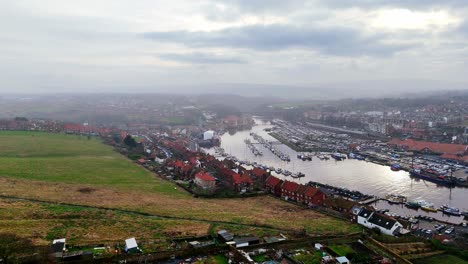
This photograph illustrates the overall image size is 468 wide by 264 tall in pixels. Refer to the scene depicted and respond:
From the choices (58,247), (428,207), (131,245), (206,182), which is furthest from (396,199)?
(58,247)

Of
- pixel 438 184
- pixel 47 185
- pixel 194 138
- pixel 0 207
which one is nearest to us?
pixel 0 207

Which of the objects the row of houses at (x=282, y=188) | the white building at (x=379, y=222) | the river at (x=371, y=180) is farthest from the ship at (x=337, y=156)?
the white building at (x=379, y=222)

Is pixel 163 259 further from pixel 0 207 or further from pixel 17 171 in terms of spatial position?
pixel 17 171

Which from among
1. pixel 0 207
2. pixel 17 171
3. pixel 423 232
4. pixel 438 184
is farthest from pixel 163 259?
pixel 438 184

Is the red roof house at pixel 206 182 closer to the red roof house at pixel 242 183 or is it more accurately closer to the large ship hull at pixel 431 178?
the red roof house at pixel 242 183

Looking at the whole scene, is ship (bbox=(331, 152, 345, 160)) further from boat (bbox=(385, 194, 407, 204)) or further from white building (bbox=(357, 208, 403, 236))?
white building (bbox=(357, 208, 403, 236))

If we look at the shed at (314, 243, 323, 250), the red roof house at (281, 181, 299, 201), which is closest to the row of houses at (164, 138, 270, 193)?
the red roof house at (281, 181, 299, 201)
